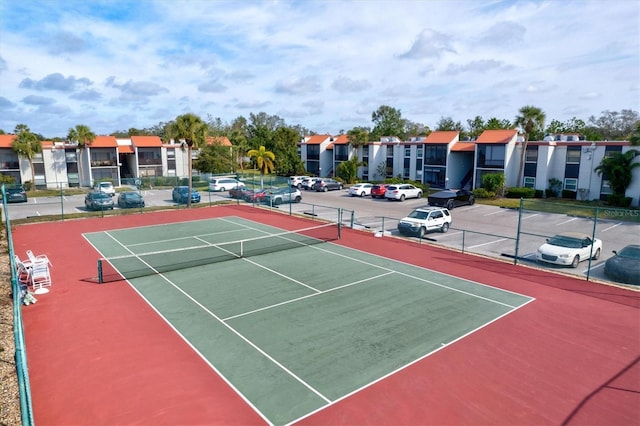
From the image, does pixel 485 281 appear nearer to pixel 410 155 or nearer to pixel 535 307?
pixel 535 307

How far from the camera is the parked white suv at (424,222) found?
26.5 meters

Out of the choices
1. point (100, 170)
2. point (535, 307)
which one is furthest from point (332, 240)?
point (100, 170)

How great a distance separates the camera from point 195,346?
38.9 ft

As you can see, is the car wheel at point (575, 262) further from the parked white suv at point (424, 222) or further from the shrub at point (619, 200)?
the shrub at point (619, 200)

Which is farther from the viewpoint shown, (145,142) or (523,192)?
(145,142)

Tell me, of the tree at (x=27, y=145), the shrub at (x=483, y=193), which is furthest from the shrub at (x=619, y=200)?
the tree at (x=27, y=145)

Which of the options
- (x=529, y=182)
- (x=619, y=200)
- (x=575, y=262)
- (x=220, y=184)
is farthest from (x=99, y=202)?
(x=619, y=200)

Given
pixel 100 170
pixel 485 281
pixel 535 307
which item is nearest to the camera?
pixel 535 307

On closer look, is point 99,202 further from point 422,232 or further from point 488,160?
point 488,160

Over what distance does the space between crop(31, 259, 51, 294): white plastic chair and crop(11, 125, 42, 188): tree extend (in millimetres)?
46447

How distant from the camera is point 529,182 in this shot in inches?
1785

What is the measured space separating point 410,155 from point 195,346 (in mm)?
49672

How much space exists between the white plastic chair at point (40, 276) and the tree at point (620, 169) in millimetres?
43908

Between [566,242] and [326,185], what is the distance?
3576 cm
